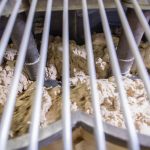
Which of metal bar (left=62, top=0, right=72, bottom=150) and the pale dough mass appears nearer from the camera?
metal bar (left=62, top=0, right=72, bottom=150)

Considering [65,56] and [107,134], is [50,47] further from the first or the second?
[107,134]

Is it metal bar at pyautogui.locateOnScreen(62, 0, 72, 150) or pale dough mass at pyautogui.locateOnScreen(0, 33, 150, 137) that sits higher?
pale dough mass at pyautogui.locateOnScreen(0, 33, 150, 137)

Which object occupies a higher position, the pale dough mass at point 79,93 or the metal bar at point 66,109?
the pale dough mass at point 79,93

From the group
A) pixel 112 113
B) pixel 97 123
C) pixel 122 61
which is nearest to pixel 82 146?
pixel 97 123

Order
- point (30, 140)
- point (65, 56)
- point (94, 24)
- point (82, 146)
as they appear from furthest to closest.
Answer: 1. point (94, 24)
2. point (65, 56)
3. point (82, 146)
4. point (30, 140)

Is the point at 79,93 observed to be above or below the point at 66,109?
above

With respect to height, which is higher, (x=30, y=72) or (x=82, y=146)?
(x=30, y=72)

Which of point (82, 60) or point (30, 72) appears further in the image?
point (82, 60)

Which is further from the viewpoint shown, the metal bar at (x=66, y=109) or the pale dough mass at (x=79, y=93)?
the pale dough mass at (x=79, y=93)

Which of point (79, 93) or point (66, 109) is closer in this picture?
point (66, 109)

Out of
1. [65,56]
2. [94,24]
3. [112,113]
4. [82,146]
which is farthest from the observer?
[94,24]

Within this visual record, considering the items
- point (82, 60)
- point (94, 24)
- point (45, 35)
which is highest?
point (94, 24)
